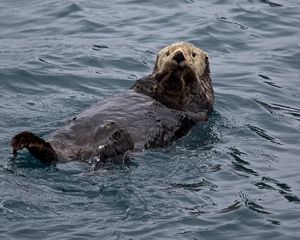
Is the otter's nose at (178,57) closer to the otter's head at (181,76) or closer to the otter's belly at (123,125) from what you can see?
the otter's head at (181,76)

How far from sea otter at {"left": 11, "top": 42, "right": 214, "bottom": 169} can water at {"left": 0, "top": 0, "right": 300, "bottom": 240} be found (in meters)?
0.16

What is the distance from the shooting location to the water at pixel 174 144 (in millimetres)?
5789

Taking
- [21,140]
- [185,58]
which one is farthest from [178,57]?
[21,140]

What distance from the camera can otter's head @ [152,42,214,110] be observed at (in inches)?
312

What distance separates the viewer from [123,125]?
7148 mm

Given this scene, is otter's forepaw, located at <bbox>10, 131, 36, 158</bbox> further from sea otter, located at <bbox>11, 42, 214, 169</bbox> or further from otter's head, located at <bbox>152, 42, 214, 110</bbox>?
otter's head, located at <bbox>152, 42, 214, 110</bbox>

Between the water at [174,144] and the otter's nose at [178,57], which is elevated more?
the otter's nose at [178,57]

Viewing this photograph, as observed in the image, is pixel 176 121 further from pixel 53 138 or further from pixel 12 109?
pixel 12 109

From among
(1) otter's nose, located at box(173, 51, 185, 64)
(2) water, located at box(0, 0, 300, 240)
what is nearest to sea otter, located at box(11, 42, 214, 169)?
(1) otter's nose, located at box(173, 51, 185, 64)

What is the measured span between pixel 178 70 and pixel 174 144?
3.05 ft

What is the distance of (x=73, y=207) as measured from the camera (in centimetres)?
586

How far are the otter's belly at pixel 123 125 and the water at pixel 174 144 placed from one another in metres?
0.17

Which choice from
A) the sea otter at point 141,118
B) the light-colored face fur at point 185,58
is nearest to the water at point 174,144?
the sea otter at point 141,118

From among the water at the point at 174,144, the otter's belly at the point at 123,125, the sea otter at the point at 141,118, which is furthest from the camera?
the otter's belly at the point at 123,125
